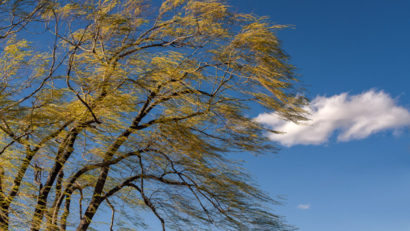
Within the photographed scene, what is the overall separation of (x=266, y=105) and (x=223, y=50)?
2.13ft

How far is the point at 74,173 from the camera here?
4047mm

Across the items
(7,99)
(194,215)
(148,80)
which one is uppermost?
(148,80)

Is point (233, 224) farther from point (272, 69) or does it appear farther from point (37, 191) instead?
point (37, 191)

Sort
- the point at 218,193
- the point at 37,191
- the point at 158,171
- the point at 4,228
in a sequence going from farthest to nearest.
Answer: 1. the point at 37,191
2. the point at 158,171
3. the point at 218,193
4. the point at 4,228

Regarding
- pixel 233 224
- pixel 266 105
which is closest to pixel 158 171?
pixel 233 224

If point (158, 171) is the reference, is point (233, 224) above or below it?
below

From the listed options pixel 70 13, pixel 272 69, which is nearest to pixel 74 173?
pixel 70 13

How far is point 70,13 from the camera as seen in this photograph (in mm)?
3607

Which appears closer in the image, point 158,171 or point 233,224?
point 233,224

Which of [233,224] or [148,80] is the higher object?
[148,80]

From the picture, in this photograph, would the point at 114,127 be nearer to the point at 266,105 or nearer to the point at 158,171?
the point at 158,171

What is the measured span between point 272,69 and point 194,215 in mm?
1583

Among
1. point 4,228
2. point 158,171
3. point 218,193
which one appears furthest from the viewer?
point 158,171

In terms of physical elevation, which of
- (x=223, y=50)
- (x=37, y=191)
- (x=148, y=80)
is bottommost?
(x=37, y=191)
